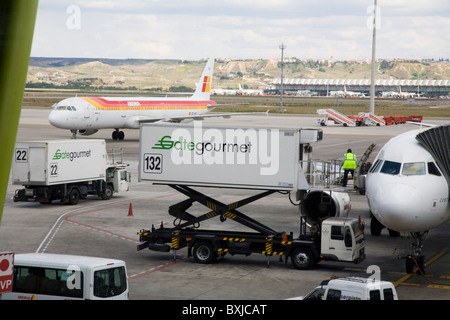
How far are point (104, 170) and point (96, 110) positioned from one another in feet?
85.2

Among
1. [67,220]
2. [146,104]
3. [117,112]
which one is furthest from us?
[146,104]

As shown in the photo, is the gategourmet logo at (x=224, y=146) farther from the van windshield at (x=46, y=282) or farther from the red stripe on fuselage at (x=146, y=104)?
the red stripe on fuselage at (x=146, y=104)

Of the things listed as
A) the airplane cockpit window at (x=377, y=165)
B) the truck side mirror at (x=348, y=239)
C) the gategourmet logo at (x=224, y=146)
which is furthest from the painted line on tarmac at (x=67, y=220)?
the airplane cockpit window at (x=377, y=165)

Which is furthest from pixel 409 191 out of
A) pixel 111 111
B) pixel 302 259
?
pixel 111 111

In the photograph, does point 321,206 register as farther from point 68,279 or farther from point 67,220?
point 68,279

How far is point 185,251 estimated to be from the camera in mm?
24734

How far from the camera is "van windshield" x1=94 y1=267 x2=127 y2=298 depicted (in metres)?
14.5

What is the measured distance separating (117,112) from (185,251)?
40.9m

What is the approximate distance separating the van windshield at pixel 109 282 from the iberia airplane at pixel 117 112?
46253mm

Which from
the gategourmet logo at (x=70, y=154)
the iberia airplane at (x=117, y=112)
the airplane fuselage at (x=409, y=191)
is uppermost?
the iberia airplane at (x=117, y=112)

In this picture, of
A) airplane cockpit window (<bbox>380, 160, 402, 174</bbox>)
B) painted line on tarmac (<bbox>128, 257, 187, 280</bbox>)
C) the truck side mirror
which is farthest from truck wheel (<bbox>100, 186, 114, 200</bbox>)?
airplane cockpit window (<bbox>380, 160, 402, 174</bbox>)

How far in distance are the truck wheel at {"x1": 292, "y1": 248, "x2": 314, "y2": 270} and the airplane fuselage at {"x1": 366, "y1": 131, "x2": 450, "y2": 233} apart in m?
2.97

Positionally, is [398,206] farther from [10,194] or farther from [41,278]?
[10,194]

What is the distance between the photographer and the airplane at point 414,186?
709 inches
